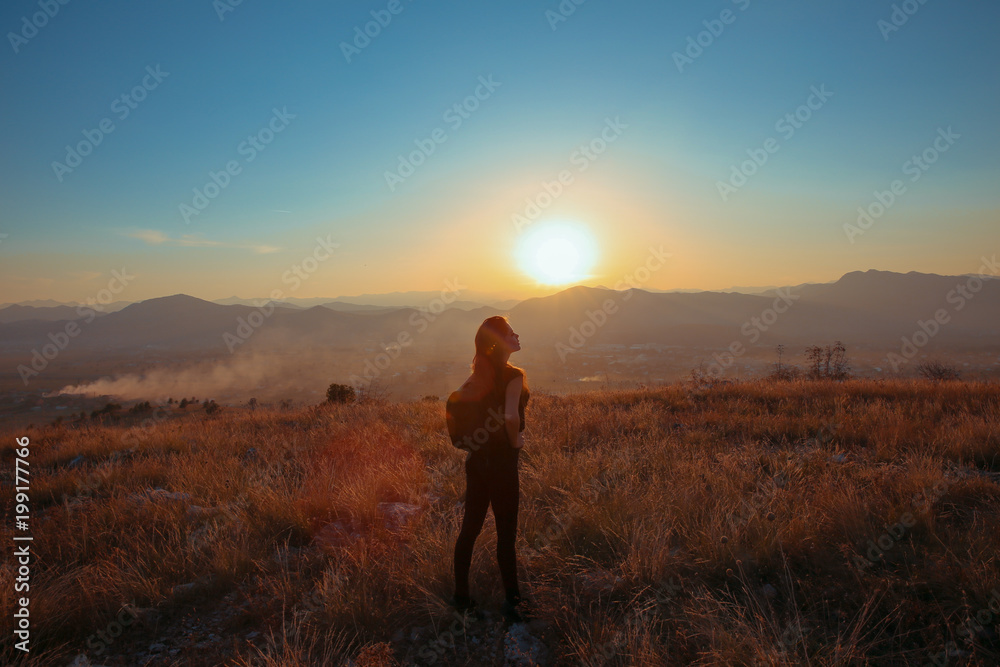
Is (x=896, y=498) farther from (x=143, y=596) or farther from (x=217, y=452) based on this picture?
(x=217, y=452)

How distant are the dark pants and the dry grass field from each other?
351 mm

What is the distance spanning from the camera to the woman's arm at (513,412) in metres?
2.92

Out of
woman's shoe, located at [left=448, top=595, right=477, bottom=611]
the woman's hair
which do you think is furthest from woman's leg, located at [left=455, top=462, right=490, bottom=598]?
the woman's hair

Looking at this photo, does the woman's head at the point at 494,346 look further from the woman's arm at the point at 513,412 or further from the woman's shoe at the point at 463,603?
the woman's shoe at the point at 463,603

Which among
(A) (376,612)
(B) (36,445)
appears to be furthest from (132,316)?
(A) (376,612)

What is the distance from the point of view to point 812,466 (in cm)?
520

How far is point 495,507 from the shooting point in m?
3.02

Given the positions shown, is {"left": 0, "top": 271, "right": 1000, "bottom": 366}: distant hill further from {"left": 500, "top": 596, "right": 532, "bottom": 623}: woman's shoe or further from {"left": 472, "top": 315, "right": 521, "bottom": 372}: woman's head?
{"left": 472, "top": 315, "right": 521, "bottom": 372}: woman's head

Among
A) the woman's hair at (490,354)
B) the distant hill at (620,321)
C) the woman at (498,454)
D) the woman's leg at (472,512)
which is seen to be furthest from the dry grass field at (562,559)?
the distant hill at (620,321)

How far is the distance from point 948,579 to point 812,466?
233 centimetres

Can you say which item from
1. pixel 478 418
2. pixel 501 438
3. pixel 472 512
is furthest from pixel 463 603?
pixel 478 418

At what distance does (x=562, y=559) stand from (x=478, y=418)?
1639 mm

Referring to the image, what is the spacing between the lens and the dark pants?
2982 millimetres

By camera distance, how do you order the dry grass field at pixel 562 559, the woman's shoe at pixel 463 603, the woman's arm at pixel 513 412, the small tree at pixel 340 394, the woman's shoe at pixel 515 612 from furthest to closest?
the small tree at pixel 340 394, the woman's shoe at pixel 463 603, the woman's shoe at pixel 515 612, the woman's arm at pixel 513 412, the dry grass field at pixel 562 559
